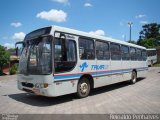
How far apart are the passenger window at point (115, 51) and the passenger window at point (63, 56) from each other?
361 cm

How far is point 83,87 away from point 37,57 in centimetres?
272

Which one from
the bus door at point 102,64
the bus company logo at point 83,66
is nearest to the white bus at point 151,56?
the bus door at point 102,64

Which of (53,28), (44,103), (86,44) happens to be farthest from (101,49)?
(44,103)

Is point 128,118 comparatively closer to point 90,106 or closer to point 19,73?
point 90,106

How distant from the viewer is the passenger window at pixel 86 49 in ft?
29.5

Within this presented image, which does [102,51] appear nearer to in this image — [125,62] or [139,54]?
[125,62]

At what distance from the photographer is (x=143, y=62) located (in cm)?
1648

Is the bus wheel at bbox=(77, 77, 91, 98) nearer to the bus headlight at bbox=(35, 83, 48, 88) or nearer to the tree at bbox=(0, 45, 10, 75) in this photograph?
the bus headlight at bbox=(35, 83, 48, 88)

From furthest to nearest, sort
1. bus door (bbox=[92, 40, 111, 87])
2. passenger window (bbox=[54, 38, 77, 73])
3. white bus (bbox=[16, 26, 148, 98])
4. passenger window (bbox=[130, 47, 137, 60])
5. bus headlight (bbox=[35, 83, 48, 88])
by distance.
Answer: passenger window (bbox=[130, 47, 137, 60]) → bus door (bbox=[92, 40, 111, 87]) → passenger window (bbox=[54, 38, 77, 73]) → white bus (bbox=[16, 26, 148, 98]) → bus headlight (bbox=[35, 83, 48, 88])

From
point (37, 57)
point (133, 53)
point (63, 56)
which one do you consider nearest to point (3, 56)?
point (133, 53)

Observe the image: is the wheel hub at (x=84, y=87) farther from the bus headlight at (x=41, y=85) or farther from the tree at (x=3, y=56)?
the tree at (x=3, y=56)

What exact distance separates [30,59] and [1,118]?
2796 millimetres

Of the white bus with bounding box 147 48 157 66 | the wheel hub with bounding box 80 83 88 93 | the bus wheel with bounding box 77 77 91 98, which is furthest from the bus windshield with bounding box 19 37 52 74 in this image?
the white bus with bounding box 147 48 157 66

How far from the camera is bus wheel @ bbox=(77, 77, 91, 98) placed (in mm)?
8891
